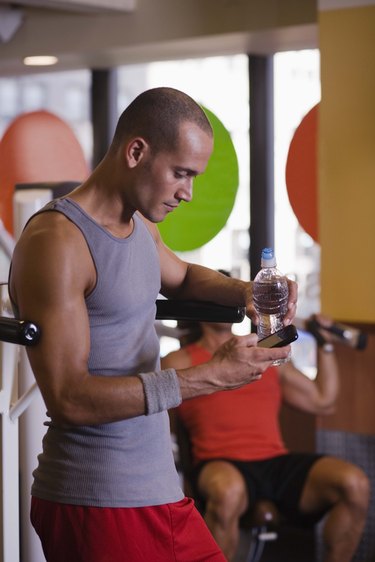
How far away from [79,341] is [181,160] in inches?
13.1

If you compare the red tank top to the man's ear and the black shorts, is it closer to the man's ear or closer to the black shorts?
the black shorts

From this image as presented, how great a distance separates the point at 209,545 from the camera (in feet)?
5.41

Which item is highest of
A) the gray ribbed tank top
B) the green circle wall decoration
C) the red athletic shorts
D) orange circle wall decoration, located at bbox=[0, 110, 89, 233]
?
orange circle wall decoration, located at bbox=[0, 110, 89, 233]

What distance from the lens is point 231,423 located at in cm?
325

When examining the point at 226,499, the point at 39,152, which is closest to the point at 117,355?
the point at 226,499

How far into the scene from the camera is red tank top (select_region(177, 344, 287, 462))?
321 centimetres

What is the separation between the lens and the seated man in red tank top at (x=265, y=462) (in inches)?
119

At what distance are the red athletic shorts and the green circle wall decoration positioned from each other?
2046 millimetres

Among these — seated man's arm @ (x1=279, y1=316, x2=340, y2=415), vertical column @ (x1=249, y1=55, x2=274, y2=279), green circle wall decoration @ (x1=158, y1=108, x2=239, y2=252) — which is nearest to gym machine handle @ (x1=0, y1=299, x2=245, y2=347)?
seated man's arm @ (x1=279, y1=316, x2=340, y2=415)

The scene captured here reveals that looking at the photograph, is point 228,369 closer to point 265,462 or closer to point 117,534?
point 117,534

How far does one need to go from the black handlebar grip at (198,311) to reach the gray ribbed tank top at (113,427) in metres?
0.13

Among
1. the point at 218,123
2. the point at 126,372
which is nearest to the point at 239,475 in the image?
the point at 218,123

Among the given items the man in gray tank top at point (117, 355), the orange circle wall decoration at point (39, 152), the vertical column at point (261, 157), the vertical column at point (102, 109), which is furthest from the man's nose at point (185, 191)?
the vertical column at point (102, 109)

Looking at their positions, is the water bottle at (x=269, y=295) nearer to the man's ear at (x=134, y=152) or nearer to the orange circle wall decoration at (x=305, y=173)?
the man's ear at (x=134, y=152)
